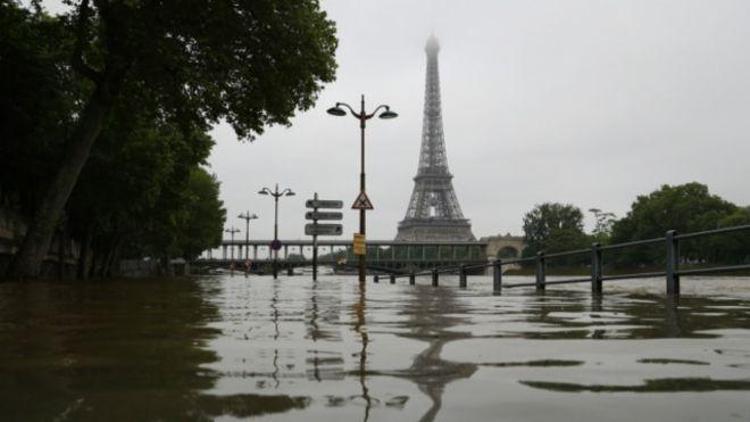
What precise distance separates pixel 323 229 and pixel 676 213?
259 feet

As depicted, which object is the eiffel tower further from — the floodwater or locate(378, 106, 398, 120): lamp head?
the floodwater

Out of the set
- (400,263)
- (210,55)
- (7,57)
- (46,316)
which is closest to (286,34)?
(210,55)

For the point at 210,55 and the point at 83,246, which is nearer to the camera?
the point at 210,55

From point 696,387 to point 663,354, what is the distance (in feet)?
3.22

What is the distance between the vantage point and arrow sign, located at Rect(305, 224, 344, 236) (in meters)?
27.9

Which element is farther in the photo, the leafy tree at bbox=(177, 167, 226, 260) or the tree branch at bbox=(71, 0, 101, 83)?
the leafy tree at bbox=(177, 167, 226, 260)

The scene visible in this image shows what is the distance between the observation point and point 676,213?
94.1m

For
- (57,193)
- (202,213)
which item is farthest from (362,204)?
(202,213)

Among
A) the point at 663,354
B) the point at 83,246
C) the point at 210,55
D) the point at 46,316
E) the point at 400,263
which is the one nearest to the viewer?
the point at 663,354

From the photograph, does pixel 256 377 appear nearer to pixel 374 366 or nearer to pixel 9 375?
pixel 374 366

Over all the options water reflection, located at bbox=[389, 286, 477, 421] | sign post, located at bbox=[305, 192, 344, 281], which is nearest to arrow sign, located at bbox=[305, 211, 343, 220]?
sign post, located at bbox=[305, 192, 344, 281]

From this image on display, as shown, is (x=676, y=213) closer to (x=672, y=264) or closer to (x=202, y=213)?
(x=202, y=213)

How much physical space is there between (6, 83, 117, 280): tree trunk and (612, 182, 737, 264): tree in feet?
265

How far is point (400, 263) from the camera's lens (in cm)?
14012
